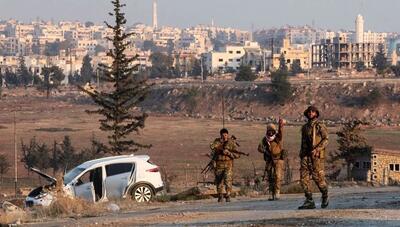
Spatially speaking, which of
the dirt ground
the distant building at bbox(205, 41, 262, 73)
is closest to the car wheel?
the dirt ground

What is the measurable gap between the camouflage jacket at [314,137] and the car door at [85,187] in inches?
318

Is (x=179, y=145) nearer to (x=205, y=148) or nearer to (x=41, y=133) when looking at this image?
(x=205, y=148)

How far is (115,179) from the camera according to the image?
78.7 feet

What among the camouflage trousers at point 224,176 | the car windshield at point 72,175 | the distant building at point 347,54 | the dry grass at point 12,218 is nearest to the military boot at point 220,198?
the camouflage trousers at point 224,176

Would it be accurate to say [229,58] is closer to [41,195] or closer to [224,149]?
[41,195]

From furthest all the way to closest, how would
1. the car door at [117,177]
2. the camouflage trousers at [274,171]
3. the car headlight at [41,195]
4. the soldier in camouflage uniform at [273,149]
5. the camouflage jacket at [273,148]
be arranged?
the car door at [117,177]
the car headlight at [41,195]
the camouflage trousers at [274,171]
the camouflage jacket at [273,148]
the soldier in camouflage uniform at [273,149]

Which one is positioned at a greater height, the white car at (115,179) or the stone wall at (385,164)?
the white car at (115,179)

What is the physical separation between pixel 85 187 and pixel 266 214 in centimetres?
802

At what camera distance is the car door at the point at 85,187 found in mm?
23703

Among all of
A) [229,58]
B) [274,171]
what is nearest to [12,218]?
[274,171]

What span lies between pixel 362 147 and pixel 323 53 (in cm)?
14628

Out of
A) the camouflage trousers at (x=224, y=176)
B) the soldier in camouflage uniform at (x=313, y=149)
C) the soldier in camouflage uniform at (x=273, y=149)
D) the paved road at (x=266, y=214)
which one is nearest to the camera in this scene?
the paved road at (x=266, y=214)

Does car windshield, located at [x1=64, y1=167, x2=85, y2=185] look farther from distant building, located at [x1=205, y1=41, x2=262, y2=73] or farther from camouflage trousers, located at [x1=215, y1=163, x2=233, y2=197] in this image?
distant building, located at [x1=205, y1=41, x2=262, y2=73]

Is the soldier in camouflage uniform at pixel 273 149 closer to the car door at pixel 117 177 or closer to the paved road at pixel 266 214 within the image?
the paved road at pixel 266 214
